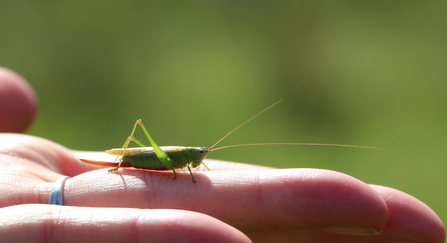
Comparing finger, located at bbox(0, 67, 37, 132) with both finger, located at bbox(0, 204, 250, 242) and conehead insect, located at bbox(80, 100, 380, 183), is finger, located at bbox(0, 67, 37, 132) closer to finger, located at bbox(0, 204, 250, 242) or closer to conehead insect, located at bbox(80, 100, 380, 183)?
conehead insect, located at bbox(80, 100, 380, 183)

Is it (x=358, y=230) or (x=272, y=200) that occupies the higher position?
(x=272, y=200)

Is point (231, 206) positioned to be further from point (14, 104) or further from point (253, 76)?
point (253, 76)

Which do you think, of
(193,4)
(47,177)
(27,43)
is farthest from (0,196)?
(193,4)

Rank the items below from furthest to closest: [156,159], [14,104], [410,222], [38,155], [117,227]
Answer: [14,104], [38,155], [156,159], [410,222], [117,227]

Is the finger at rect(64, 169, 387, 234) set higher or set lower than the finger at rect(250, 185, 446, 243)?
higher

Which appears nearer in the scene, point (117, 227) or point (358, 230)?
point (117, 227)

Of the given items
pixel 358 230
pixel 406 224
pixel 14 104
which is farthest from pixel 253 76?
pixel 358 230

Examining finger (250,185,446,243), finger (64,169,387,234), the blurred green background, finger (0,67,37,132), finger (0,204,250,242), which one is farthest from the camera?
the blurred green background

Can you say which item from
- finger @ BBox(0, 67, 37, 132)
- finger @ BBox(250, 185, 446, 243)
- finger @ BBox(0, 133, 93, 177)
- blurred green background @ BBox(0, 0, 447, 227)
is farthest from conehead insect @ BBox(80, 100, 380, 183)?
→ blurred green background @ BBox(0, 0, 447, 227)
